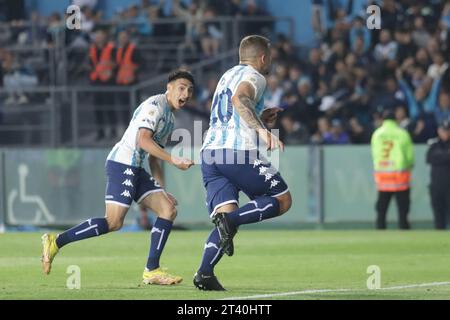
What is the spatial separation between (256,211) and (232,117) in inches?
34.1

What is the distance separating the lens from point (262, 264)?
50.1 ft

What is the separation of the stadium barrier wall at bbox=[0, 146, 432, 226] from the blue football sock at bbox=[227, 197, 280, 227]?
11903 millimetres

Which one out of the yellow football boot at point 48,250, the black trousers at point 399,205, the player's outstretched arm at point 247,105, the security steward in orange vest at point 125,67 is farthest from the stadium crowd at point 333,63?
the player's outstretched arm at point 247,105

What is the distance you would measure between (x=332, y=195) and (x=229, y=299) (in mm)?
12829

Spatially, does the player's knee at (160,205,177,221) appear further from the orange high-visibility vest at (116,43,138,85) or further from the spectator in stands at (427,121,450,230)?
the orange high-visibility vest at (116,43,138,85)

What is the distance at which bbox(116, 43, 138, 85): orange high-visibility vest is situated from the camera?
25969 millimetres

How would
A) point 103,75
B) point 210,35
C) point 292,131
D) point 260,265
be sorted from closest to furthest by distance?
1. point 260,265
2. point 292,131
3. point 103,75
4. point 210,35

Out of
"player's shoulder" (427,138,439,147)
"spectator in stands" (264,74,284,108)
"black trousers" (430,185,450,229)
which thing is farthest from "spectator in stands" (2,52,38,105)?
"black trousers" (430,185,450,229)

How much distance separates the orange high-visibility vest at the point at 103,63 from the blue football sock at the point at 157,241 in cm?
1355

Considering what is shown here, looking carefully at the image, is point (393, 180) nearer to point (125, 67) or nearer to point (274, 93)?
point (274, 93)

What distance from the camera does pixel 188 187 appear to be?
23.8 meters

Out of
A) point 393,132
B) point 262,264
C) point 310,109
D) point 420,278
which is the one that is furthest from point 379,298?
point 310,109

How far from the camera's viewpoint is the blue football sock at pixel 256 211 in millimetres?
11289

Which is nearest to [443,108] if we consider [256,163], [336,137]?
[336,137]
